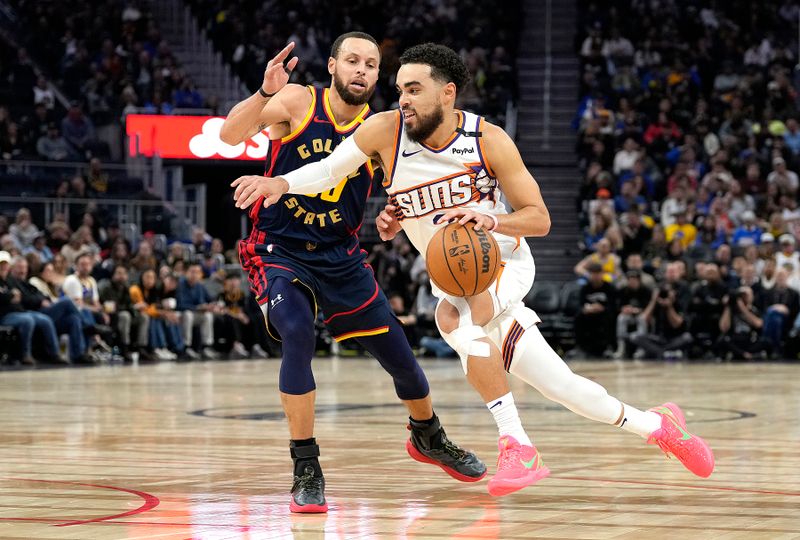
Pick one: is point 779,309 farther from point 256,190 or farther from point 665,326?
point 256,190

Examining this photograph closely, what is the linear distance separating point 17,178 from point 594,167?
9799 millimetres

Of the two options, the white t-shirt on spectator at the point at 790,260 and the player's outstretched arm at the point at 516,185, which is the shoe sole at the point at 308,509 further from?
the white t-shirt on spectator at the point at 790,260

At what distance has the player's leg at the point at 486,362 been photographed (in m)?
5.58

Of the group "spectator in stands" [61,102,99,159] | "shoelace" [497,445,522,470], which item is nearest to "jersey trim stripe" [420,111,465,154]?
"shoelace" [497,445,522,470]

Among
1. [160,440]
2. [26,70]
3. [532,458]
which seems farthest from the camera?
[26,70]

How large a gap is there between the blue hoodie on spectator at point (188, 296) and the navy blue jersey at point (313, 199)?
44.0 ft

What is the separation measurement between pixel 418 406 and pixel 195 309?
13.6 meters

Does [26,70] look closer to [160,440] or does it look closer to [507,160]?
[160,440]

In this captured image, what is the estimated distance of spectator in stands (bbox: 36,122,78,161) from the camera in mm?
23188

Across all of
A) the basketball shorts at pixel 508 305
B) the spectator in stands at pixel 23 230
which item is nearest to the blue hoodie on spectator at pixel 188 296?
the spectator in stands at pixel 23 230

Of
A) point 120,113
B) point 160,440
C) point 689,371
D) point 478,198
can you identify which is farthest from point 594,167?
point 478,198

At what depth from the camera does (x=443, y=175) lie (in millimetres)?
5734

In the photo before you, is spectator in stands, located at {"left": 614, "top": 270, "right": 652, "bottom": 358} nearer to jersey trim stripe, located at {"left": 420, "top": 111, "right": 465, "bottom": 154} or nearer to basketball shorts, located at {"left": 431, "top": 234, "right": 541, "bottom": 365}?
basketball shorts, located at {"left": 431, "top": 234, "right": 541, "bottom": 365}

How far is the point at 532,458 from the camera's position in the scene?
554 centimetres
